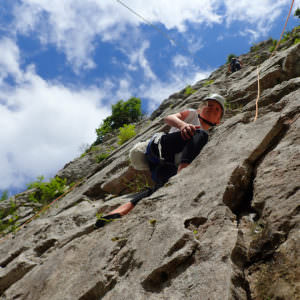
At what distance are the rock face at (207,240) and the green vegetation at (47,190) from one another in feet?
13.8

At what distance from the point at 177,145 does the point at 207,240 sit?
1.88 m

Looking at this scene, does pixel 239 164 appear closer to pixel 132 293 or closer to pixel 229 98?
pixel 132 293

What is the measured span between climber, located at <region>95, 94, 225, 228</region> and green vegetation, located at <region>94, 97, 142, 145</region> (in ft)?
44.7

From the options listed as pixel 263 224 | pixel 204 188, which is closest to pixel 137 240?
pixel 204 188

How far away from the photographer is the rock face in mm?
1720

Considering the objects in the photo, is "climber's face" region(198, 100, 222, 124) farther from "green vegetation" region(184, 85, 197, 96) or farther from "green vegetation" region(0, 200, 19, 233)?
"green vegetation" region(184, 85, 197, 96)

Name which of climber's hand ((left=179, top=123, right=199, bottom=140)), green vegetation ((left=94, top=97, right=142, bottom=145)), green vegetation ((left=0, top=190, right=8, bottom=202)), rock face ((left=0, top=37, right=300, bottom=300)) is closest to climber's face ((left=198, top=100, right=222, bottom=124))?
rock face ((left=0, top=37, right=300, bottom=300))

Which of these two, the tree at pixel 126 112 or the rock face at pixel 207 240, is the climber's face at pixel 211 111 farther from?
the tree at pixel 126 112

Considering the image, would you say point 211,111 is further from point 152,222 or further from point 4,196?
point 4,196

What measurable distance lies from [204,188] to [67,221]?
292 centimetres

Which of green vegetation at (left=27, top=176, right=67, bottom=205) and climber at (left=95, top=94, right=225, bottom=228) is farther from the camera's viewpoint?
green vegetation at (left=27, top=176, right=67, bottom=205)

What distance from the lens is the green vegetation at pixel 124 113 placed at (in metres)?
18.6

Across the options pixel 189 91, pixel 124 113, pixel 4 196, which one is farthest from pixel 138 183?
pixel 124 113

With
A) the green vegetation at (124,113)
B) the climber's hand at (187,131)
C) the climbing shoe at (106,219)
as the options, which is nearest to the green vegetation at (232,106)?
the climber's hand at (187,131)
